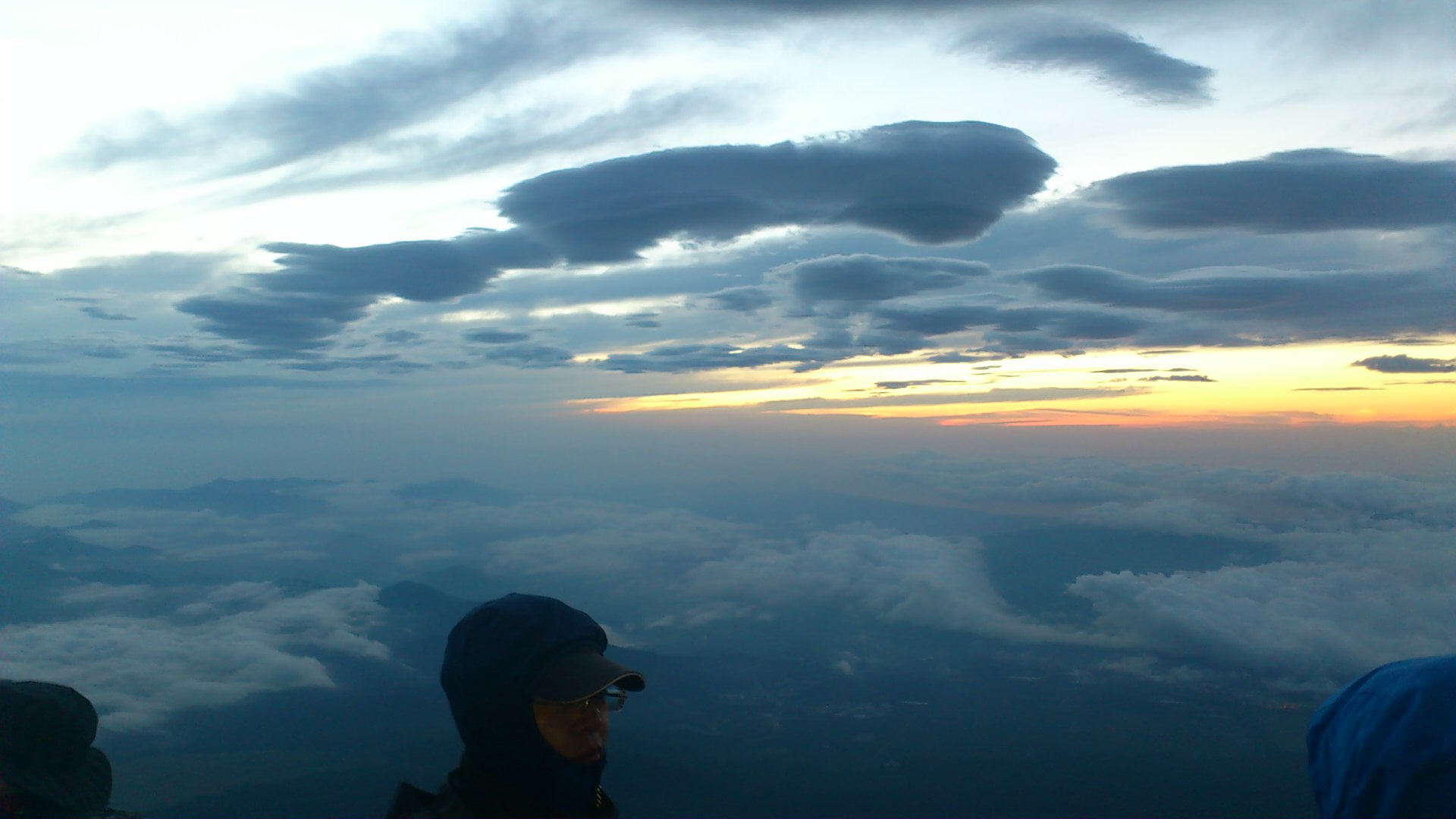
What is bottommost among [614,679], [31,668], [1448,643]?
[1448,643]

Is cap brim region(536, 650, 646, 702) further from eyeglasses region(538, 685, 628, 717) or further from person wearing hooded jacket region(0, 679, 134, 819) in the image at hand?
person wearing hooded jacket region(0, 679, 134, 819)

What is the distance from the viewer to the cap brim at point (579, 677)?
3.76 m

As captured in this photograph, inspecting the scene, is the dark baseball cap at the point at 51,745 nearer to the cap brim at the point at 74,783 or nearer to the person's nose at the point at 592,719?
the cap brim at the point at 74,783

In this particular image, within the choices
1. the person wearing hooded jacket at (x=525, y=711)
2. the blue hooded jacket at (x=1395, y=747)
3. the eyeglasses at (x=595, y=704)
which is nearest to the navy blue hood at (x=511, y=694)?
the person wearing hooded jacket at (x=525, y=711)

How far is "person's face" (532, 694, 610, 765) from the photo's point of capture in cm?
385

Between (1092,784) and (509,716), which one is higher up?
(509,716)

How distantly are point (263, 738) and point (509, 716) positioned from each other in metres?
205

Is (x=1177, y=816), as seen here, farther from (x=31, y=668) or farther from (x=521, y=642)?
(x=31, y=668)

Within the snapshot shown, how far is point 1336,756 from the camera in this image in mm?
3703

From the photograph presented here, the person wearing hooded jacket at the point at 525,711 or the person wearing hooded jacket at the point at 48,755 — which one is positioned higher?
the person wearing hooded jacket at the point at 525,711

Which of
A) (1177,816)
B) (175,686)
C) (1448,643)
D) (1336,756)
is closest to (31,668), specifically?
(175,686)

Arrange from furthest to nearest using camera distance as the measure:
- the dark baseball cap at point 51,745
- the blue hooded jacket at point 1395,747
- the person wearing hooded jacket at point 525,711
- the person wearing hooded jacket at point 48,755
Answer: the dark baseball cap at point 51,745 → the person wearing hooded jacket at point 48,755 → the person wearing hooded jacket at point 525,711 → the blue hooded jacket at point 1395,747

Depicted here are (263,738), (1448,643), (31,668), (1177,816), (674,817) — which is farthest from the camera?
(1448,643)

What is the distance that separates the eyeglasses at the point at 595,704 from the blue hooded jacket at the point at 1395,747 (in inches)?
130
